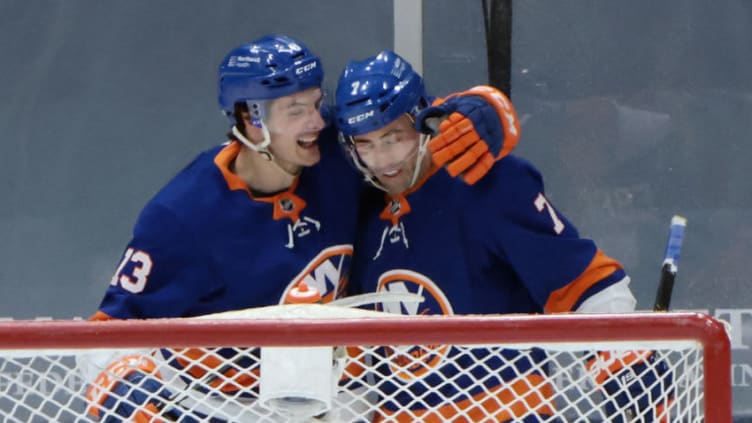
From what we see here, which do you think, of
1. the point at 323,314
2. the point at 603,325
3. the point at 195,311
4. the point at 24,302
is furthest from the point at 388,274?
the point at 24,302

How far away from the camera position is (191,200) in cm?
243

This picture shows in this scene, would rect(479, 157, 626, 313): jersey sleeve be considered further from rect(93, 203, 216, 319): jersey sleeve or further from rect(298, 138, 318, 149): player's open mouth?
rect(93, 203, 216, 319): jersey sleeve

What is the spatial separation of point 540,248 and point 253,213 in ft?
1.66

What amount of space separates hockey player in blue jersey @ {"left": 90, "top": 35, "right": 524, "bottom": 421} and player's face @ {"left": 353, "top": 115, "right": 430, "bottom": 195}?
0.12 metres

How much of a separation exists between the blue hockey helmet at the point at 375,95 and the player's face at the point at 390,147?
2 centimetres

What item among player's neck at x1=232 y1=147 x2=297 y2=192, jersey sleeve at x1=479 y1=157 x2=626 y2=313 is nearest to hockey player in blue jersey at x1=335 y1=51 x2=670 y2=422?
jersey sleeve at x1=479 y1=157 x2=626 y2=313

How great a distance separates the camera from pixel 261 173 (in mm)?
2506

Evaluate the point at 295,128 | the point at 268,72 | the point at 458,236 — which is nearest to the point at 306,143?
the point at 295,128

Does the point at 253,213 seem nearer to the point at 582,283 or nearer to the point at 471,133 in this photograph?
the point at 471,133

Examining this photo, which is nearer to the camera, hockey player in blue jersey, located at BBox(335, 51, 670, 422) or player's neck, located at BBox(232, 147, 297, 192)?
hockey player in blue jersey, located at BBox(335, 51, 670, 422)

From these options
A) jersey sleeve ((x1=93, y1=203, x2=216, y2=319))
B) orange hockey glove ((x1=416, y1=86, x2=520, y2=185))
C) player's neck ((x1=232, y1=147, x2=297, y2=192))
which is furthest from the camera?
player's neck ((x1=232, y1=147, x2=297, y2=192))

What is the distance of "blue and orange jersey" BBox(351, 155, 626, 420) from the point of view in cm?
233

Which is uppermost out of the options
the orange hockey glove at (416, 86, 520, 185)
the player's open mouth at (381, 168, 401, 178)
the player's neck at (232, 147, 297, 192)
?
the orange hockey glove at (416, 86, 520, 185)

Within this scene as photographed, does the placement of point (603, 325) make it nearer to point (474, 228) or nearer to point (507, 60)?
point (474, 228)
